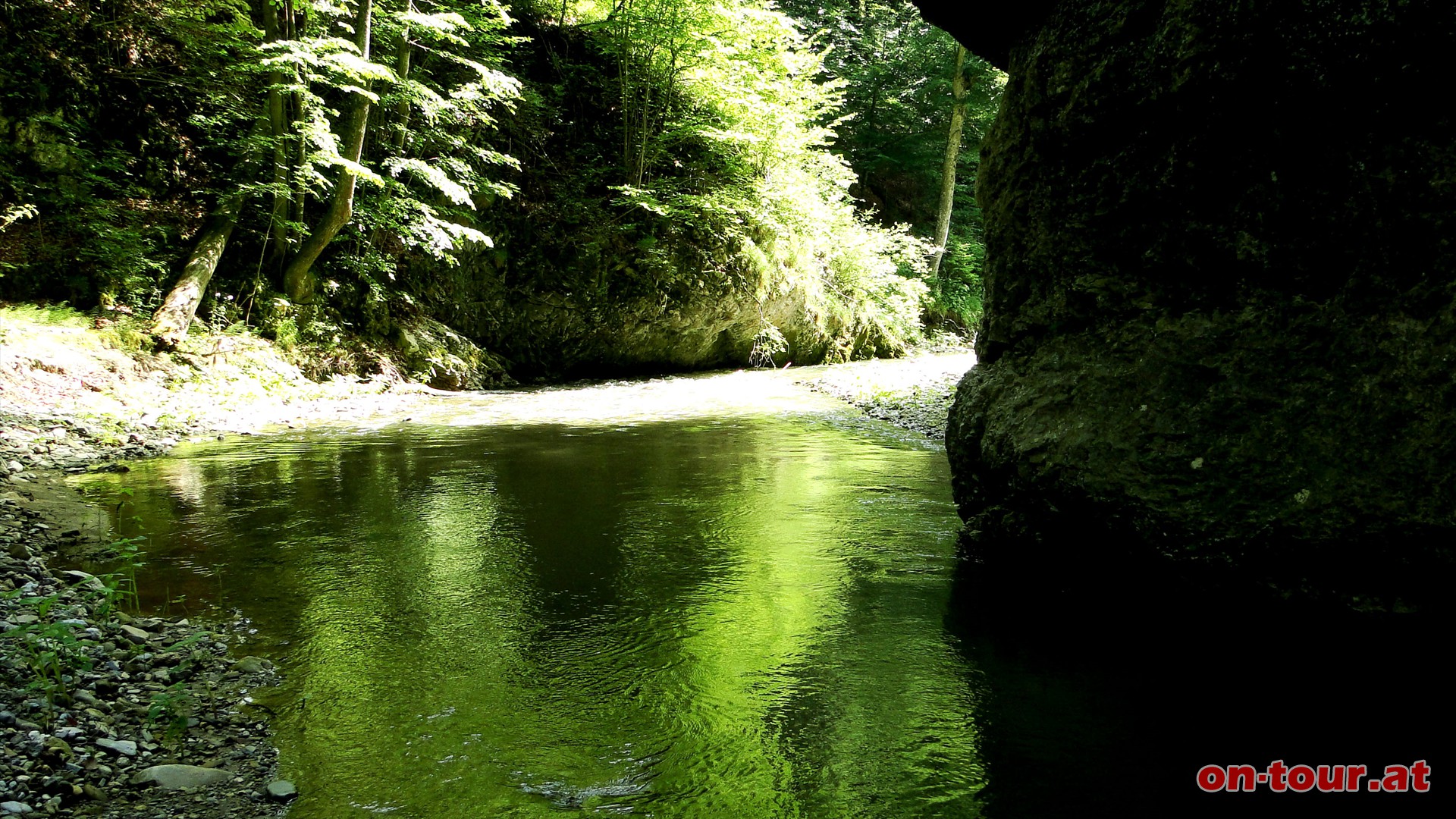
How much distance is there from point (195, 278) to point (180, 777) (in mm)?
Answer: 10709

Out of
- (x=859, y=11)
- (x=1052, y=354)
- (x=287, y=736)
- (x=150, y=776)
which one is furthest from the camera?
(x=859, y=11)

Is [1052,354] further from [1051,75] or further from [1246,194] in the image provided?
[1051,75]

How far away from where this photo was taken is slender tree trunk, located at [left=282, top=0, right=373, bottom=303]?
11.2 meters

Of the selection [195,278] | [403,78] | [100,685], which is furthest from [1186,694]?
[403,78]

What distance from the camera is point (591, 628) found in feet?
12.5

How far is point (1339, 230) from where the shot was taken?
3.34 m

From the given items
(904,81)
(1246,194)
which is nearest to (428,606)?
(1246,194)

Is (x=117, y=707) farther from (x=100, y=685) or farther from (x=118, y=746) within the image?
(x=118, y=746)

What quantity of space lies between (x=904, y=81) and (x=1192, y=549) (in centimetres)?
2800

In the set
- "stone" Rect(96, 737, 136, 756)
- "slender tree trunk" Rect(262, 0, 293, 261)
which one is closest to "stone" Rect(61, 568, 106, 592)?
"stone" Rect(96, 737, 136, 756)

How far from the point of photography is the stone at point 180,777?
2.48 m

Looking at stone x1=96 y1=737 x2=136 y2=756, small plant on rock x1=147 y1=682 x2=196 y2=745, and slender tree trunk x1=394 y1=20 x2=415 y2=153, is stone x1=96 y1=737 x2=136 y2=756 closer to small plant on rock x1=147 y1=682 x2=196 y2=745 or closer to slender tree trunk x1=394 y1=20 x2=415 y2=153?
small plant on rock x1=147 y1=682 x2=196 y2=745

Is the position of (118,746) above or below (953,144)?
below

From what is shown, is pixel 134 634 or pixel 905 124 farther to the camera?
Result: pixel 905 124
